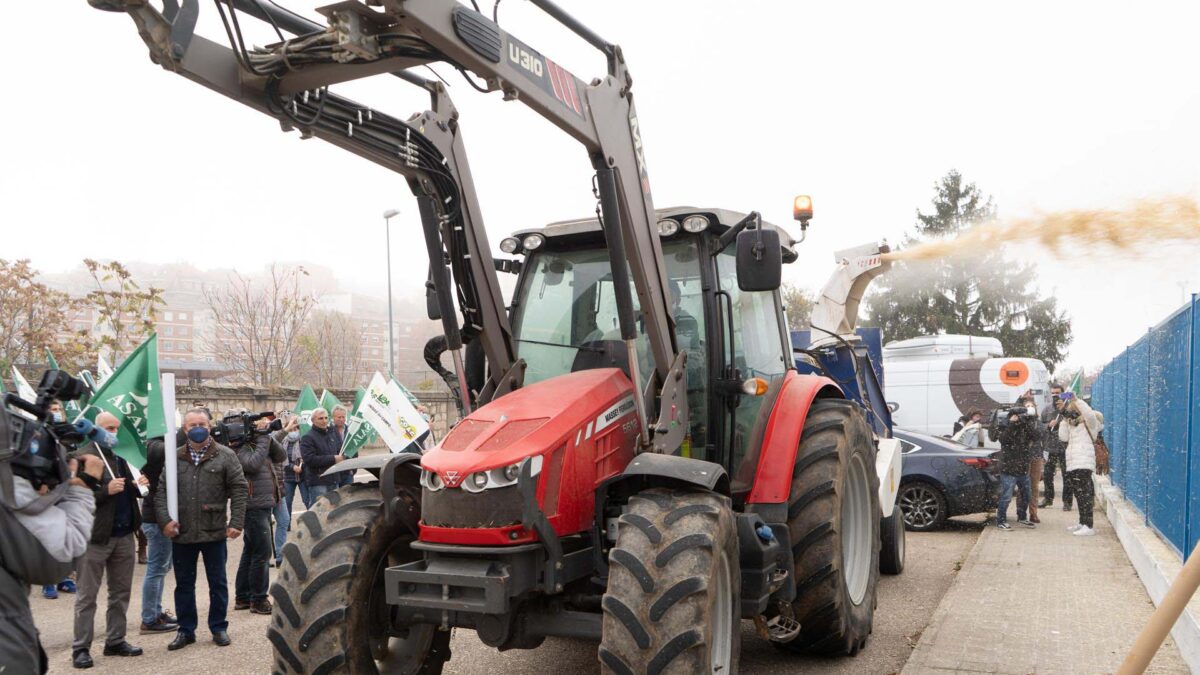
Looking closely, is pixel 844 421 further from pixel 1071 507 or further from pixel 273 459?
pixel 1071 507

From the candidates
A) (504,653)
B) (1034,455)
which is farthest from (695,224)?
(1034,455)

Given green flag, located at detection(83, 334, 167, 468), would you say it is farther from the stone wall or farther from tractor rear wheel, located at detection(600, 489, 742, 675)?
the stone wall

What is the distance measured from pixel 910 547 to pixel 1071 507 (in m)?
5.56

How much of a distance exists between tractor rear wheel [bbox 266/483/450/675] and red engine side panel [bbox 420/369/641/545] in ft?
1.29

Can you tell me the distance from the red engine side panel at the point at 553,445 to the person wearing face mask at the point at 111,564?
145 inches

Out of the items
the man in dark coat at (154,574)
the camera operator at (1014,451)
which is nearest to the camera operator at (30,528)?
the man in dark coat at (154,574)

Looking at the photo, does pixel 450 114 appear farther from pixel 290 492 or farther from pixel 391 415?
pixel 391 415

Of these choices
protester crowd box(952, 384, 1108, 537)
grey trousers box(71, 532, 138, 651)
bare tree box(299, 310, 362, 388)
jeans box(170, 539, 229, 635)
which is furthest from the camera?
bare tree box(299, 310, 362, 388)

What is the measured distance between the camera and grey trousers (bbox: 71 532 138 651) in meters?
6.70

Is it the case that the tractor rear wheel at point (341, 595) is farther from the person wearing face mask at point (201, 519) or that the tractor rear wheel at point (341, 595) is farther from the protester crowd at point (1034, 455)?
the protester crowd at point (1034, 455)

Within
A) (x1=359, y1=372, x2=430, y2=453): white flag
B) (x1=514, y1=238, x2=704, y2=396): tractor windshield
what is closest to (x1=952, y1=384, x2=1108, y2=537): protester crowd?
(x1=359, y1=372, x2=430, y2=453): white flag

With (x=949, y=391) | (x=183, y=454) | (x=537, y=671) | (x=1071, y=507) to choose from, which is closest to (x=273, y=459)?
(x=183, y=454)

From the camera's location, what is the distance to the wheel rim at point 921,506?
1250cm

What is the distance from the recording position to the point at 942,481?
40.6 feet
